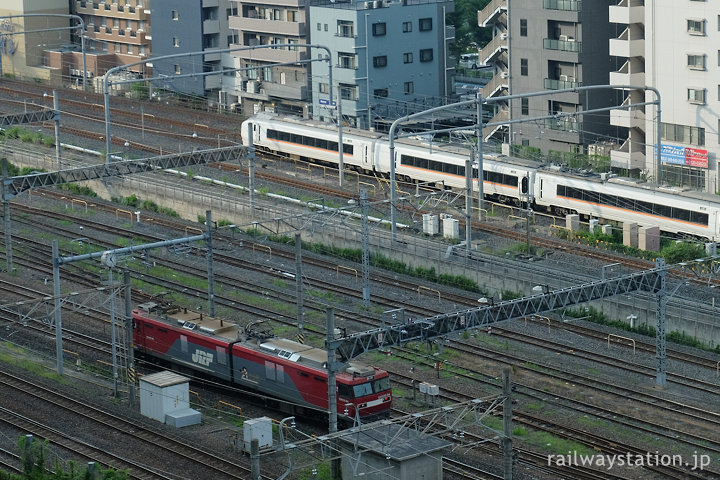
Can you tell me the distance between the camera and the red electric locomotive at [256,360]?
116 feet

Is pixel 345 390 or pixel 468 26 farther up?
pixel 468 26

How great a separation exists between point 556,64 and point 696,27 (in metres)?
9.56

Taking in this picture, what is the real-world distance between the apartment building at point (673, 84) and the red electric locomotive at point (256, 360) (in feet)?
80.1

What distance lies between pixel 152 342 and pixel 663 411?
15172 mm

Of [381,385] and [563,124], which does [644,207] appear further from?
[381,385]

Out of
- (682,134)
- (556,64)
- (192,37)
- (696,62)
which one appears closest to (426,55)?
(556,64)

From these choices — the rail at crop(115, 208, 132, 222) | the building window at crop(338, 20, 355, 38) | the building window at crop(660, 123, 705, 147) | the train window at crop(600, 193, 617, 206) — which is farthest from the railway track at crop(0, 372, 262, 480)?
the building window at crop(338, 20, 355, 38)

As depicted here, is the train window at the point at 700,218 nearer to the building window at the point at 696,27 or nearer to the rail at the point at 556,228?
the rail at the point at 556,228

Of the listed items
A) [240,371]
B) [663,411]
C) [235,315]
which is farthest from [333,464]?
[235,315]

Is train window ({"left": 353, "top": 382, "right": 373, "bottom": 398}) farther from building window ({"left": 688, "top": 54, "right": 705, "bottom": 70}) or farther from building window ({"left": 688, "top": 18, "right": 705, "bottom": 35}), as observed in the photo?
building window ({"left": 688, "top": 18, "right": 705, "bottom": 35})

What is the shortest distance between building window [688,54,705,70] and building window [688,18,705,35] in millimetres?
978

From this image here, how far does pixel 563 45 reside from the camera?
66.1m

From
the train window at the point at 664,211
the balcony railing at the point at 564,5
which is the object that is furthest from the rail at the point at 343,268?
the balcony railing at the point at 564,5

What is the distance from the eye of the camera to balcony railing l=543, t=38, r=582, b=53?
65.6 metres
